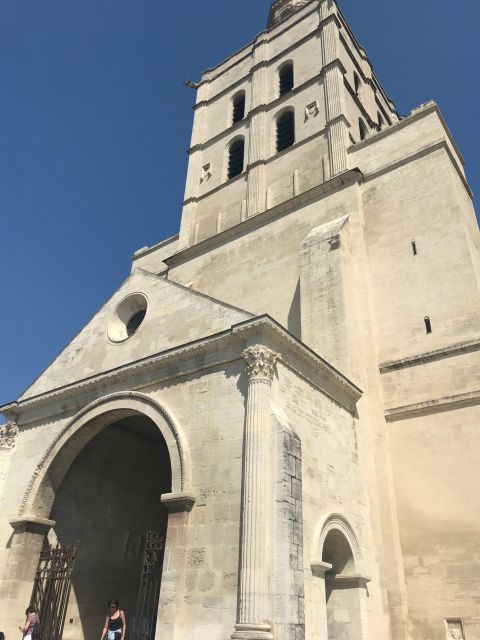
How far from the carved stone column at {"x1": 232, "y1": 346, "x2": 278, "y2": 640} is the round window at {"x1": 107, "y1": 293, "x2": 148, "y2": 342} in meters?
4.47

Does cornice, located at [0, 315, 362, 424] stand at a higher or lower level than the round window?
lower

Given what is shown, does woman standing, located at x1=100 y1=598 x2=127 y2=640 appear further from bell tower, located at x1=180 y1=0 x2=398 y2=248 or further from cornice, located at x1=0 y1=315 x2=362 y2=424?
bell tower, located at x1=180 y1=0 x2=398 y2=248

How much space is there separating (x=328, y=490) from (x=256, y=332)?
10.9 feet

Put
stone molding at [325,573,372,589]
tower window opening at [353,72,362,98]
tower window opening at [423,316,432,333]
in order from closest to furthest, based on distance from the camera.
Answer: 1. stone molding at [325,573,372,589]
2. tower window opening at [423,316,432,333]
3. tower window opening at [353,72,362,98]

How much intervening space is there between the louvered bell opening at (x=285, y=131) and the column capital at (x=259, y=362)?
14.1 meters

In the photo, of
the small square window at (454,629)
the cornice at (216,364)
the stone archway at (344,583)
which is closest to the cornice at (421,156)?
the cornice at (216,364)

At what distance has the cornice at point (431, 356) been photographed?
1259 centimetres

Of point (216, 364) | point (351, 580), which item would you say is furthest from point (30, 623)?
point (351, 580)

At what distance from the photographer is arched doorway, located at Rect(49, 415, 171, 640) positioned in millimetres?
11922

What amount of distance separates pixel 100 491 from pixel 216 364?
210 inches

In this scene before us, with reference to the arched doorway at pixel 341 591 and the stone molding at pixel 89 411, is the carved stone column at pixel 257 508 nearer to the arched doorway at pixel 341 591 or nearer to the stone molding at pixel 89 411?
the stone molding at pixel 89 411

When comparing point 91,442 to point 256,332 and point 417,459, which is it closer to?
point 256,332

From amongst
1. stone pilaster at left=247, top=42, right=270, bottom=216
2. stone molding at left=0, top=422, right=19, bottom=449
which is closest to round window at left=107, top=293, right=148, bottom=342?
stone molding at left=0, top=422, right=19, bottom=449

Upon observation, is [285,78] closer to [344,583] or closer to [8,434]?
[8,434]
